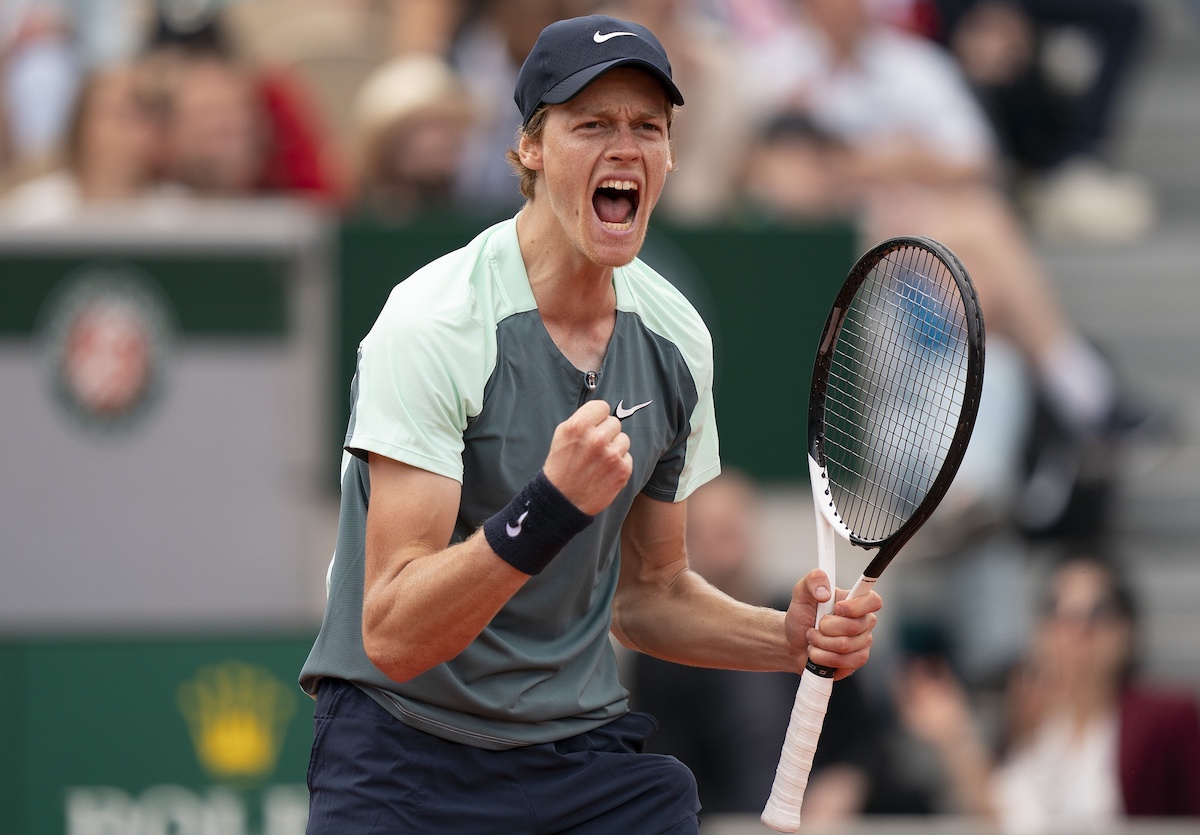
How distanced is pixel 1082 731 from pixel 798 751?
11.2 feet

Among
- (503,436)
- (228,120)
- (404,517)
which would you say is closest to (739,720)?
(228,120)

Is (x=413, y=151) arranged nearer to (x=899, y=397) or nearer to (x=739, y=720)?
(x=739, y=720)

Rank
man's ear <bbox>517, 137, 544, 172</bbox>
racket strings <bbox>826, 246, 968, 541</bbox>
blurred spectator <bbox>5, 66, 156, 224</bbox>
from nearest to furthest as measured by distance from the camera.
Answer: man's ear <bbox>517, 137, 544, 172</bbox>, racket strings <bbox>826, 246, 968, 541</bbox>, blurred spectator <bbox>5, 66, 156, 224</bbox>

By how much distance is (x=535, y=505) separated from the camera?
10.0 ft

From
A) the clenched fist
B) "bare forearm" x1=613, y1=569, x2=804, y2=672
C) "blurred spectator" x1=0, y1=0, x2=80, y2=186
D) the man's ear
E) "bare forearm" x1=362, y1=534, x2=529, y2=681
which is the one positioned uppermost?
"blurred spectator" x1=0, y1=0, x2=80, y2=186

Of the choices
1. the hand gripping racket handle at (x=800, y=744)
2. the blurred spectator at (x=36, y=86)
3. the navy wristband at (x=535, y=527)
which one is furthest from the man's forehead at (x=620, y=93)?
the blurred spectator at (x=36, y=86)

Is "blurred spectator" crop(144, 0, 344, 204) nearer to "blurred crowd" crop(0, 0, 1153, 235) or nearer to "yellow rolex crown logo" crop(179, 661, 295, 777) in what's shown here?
"blurred crowd" crop(0, 0, 1153, 235)

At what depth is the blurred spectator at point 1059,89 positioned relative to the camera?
9.14 metres

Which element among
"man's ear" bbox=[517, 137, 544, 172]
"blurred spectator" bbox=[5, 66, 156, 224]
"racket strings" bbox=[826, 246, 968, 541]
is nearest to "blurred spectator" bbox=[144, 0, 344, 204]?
"blurred spectator" bbox=[5, 66, 156, 224]

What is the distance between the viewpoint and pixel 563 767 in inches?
138

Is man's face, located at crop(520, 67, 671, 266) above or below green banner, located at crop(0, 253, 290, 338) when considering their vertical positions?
above

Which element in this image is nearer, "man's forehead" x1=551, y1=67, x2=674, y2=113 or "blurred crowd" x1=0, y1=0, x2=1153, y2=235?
"man's forehead" x1=551, y1=67, x2=674, y2=113

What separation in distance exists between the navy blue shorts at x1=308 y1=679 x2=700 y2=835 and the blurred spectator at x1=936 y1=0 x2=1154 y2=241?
6.09 m

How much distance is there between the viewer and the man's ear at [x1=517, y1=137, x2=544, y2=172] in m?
3.39
